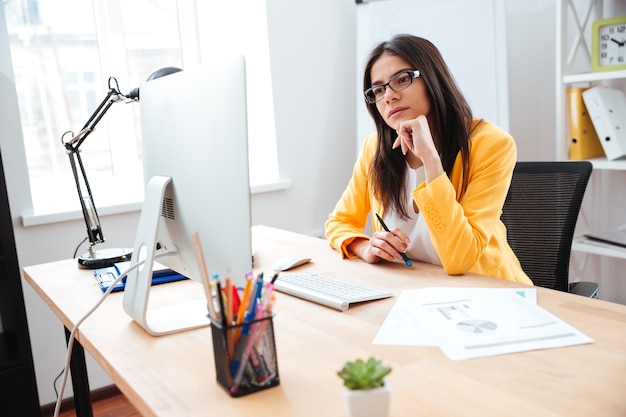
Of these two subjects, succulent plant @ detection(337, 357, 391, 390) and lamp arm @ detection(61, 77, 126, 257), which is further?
lamp arm @ detection(61, 77, 126, 257)

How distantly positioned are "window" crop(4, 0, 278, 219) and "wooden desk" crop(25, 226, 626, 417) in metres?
1.40

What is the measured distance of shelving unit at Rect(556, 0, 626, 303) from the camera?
2357 millimetres

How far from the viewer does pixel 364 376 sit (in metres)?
0.64

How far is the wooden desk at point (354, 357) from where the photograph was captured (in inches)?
29.8

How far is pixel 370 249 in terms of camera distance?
148 cm

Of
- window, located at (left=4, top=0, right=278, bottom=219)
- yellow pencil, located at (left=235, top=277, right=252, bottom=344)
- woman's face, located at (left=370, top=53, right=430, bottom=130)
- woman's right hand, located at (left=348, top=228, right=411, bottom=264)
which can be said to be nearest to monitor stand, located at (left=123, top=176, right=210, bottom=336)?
yellow pencil, located at (left=235, top=277, right=252, bottom=344)

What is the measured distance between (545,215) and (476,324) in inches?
29.2

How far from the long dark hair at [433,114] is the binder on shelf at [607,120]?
0.99 metres

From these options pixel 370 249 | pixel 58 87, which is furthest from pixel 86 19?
pixel 370 249

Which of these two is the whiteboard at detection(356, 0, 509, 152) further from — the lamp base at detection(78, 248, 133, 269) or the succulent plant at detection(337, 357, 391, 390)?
the succulent plant at detection(337, 357, 391, 390)

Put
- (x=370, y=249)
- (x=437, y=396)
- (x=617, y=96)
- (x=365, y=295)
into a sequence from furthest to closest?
(x=617, y=96), (x=370, y=249), (x=365, y=295), (x=437, y=396)

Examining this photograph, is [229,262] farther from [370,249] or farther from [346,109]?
[346,109]

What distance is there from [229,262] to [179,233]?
18 centimetres

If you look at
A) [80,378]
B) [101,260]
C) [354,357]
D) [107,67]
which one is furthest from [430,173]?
[107,67]
